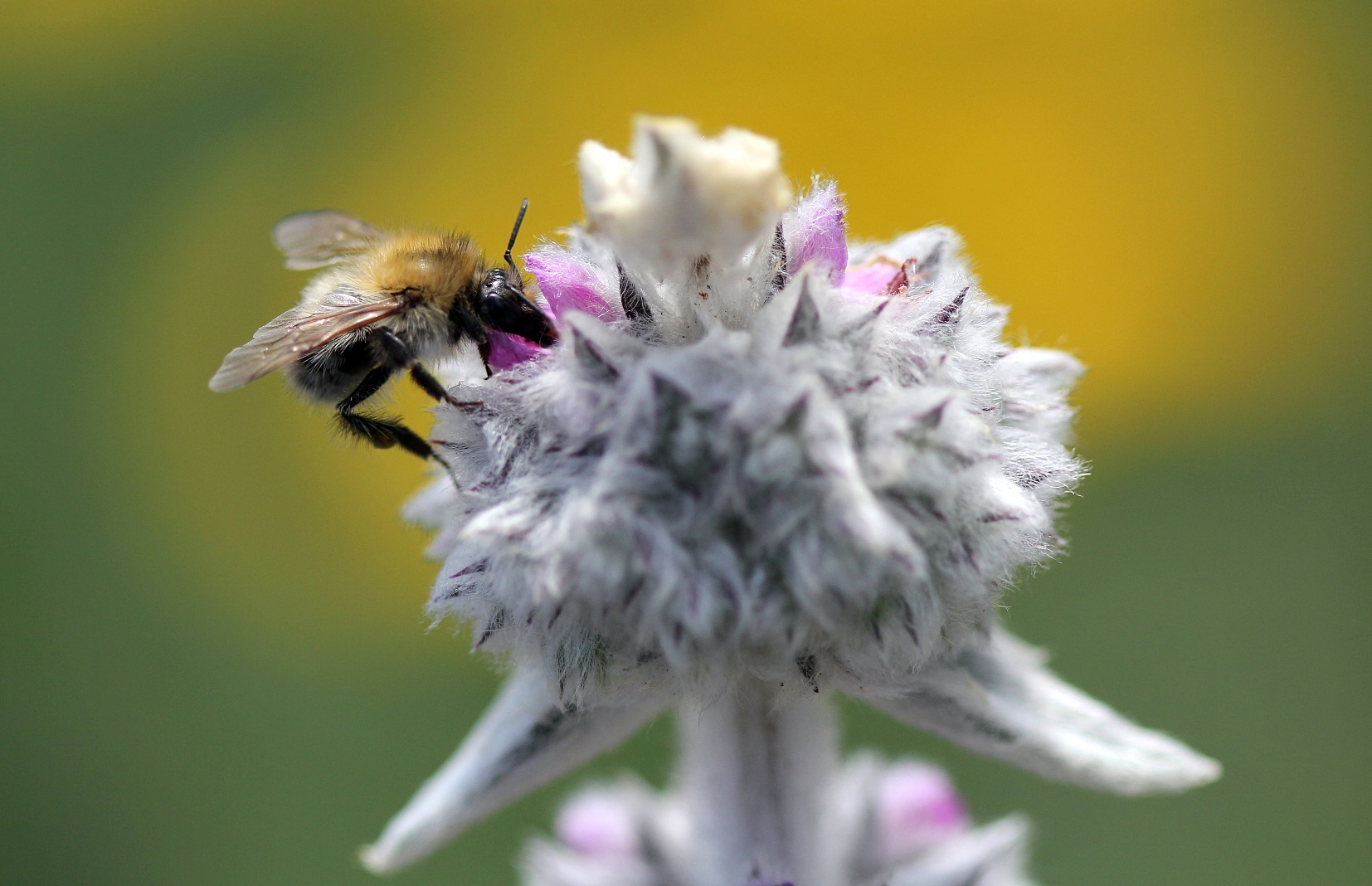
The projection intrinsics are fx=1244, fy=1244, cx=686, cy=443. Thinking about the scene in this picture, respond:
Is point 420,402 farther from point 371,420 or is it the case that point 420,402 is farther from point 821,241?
point 821,241

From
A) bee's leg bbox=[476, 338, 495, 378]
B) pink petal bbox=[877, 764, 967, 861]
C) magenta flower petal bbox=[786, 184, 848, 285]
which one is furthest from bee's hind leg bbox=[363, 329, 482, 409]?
pink petal bbox=[877, 764, 967, 861]

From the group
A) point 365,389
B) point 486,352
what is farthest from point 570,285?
point 365,389

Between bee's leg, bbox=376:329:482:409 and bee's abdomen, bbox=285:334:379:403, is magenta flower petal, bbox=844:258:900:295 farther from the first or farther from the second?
bee's abdomen, bbox=285:334:379:403

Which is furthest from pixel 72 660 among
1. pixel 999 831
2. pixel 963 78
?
pixel 963 78

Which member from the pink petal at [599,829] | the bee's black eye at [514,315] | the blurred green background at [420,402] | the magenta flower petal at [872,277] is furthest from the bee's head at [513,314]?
the blurred green background at [420,402]

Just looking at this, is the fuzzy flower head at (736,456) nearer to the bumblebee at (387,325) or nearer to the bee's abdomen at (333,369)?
the bumblebee at (387,325)
